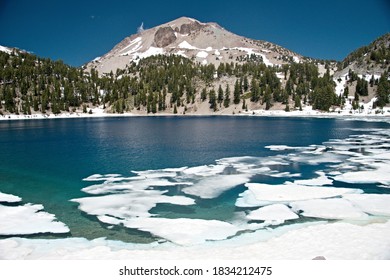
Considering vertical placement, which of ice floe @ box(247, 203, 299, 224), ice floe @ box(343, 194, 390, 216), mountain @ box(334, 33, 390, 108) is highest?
mountain @ box(334, 33, 390, 108)

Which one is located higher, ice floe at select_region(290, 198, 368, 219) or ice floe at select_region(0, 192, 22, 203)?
ice floe at select_region(290, 198, 368, 219)

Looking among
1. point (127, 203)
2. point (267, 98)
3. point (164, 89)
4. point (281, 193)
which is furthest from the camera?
point (164, 89)

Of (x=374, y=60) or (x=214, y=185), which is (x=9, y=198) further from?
(x=374, y=60)

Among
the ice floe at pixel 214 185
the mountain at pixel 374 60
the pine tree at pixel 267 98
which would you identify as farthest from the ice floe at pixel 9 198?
the mountain at pixel 374 60

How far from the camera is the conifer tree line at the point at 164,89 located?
465ft

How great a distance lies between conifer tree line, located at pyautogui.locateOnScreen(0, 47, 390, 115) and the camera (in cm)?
14162

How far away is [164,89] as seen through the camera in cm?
17288

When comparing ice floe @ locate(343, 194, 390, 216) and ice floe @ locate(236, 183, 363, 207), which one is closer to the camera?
ice floe @ locate(343, 194, 390, 216)

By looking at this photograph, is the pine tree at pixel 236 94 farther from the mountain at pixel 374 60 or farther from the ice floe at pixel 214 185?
the ice floe at pixel 214 185

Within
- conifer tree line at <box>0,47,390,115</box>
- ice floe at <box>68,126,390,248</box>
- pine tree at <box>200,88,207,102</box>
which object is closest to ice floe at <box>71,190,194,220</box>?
ice floe at <box>68,126,390,248</box>

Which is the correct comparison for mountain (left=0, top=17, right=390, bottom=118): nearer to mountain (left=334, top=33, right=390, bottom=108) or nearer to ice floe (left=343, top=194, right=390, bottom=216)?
mountain (left=334, top=33, right=390, bottom=108)

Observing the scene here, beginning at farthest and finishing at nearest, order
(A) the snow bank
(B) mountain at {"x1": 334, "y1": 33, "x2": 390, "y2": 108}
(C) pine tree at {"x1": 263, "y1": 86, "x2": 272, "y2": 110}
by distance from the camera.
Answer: (C) pine tree at {"x1": 263, "y1": 86, "x2": 272, "y2": 110}, (B) mountain at {"x1": 334, "y1": 33, "x2": 390, "y2": 108}, (A) the snow bank

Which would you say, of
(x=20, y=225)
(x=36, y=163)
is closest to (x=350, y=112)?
(x=36, y=163)

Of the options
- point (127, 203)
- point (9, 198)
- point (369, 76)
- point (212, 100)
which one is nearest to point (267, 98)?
point (212, 100)
